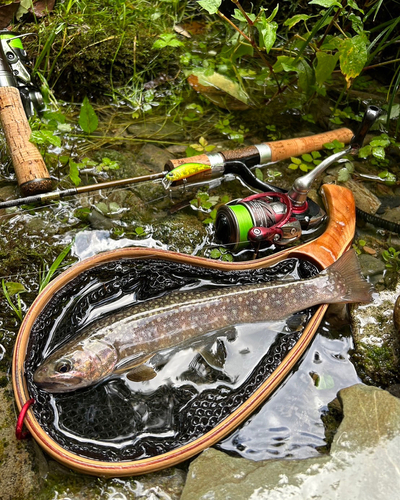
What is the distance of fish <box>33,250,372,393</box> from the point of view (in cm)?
251

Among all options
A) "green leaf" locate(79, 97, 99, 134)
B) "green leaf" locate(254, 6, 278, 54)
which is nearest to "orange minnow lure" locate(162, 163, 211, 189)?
"green leaf" locate(79, 97, 99, 134)

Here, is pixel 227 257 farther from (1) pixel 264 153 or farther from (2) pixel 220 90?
(2) pixel 220 90

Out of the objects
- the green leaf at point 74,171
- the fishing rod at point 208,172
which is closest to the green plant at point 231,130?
the fishing rod at point 208,172

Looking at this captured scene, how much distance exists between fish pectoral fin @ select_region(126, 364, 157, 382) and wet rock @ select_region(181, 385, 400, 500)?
0.53 m

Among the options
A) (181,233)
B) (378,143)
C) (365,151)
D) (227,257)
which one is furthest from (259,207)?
(378,143)

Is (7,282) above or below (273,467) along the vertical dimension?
above

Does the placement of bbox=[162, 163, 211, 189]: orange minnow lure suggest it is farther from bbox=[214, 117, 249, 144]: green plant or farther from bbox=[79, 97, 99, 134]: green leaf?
bbox=[214, 117, 249, 144]: green plant

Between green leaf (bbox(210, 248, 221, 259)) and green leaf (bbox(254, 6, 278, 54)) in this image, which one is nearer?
green leaf (bbox(210, 248, 221, 259))

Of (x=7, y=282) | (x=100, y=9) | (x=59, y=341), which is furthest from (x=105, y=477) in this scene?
(x=100, y=9)

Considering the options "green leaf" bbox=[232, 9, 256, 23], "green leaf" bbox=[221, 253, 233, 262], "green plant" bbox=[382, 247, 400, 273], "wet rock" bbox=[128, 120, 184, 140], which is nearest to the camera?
"green leaf" bbox=[221, 253, 233, 262]

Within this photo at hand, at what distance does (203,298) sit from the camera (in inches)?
112

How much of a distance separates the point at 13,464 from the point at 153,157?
2701 mm

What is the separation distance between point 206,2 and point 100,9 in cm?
187

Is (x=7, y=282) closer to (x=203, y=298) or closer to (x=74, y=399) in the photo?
(x=74, y=399)
